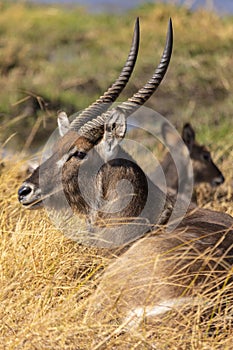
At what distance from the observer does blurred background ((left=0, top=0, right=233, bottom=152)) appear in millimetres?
10055

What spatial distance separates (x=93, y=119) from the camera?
187 inches

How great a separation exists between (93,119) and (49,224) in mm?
692

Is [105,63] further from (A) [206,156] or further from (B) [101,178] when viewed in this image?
(B) [101,178]

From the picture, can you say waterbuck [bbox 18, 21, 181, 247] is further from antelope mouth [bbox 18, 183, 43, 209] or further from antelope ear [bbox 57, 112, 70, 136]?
antelope ear [bbox 57, 112, 70, 136]

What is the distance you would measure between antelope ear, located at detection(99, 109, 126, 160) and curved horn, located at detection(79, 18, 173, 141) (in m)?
0.03

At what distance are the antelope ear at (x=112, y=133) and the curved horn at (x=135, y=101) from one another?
0.03m

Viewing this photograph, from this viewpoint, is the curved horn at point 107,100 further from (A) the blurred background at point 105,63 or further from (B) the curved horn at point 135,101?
(A) the blurred background at point 105,63

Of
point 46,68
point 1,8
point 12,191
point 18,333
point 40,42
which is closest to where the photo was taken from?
point 18,333

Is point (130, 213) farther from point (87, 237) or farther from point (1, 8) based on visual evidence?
point (1, 8)

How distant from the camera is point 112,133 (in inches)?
184

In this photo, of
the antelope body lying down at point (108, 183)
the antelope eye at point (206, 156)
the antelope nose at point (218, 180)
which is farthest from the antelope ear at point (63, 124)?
the antelope eye at point (206, 156)

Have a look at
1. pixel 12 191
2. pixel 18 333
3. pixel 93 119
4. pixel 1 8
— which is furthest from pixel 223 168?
pixel 1 8

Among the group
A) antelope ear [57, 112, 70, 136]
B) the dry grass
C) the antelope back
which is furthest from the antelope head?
the antelope back

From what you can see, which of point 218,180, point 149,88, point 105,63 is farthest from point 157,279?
point 105,63
